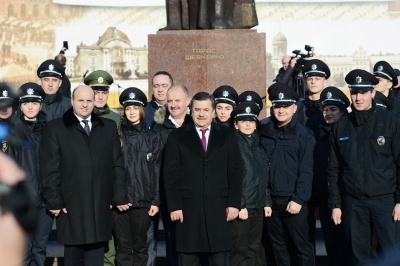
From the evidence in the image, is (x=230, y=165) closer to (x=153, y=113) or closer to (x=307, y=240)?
(x=307, y=240)

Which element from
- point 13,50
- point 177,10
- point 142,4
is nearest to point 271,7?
point 142,4

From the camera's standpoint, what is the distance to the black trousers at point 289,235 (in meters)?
6.10

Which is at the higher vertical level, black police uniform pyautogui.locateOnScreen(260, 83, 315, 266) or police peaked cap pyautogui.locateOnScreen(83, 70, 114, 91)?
police peaked cap pyautogui.locateOnScreen(83, 70, 114, 91)

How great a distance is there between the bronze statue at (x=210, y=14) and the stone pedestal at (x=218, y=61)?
0.65 feet

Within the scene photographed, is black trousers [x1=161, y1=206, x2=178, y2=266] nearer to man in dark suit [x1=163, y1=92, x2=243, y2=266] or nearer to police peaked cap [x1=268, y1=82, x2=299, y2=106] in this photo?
man in dark suit [x1=163, y1=92, x2=243, y2=266]

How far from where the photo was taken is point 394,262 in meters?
1.45

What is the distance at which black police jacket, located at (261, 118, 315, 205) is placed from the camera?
599 centimetres

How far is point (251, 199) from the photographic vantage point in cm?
605

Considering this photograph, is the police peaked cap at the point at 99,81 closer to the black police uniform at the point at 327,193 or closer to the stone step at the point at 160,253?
the stone step at the point at 160,253

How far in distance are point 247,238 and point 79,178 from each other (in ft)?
4.44

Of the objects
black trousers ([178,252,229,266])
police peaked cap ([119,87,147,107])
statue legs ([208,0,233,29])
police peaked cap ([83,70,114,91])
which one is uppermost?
statue legs ([208,0,233,29])

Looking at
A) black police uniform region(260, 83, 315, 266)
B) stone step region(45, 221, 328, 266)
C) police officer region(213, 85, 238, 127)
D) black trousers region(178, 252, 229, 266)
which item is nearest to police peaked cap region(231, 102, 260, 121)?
black police uniform region(260, 83, 315, 266)

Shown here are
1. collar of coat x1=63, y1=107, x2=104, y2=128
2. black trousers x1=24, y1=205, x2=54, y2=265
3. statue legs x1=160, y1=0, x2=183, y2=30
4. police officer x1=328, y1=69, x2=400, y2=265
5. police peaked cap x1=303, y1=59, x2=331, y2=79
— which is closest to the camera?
police officer x1=328, y1=69, x2=400, y2=265

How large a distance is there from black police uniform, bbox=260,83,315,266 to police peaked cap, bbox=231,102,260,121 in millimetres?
143
